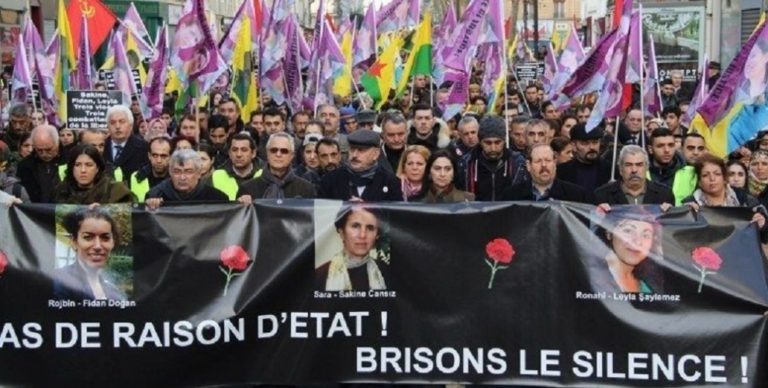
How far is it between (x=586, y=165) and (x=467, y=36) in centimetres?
450

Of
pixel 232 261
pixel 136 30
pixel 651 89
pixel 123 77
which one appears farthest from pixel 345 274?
pixel 136 30

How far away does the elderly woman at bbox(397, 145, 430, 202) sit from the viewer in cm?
870

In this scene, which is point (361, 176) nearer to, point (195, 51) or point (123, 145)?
point (123, 145)

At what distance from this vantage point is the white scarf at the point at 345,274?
7348 mm

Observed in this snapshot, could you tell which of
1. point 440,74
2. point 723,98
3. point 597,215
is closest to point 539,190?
point 597,215

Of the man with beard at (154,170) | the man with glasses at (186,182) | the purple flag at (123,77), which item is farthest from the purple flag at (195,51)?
the man with glasses at (186,182)

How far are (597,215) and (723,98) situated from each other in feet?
15.9

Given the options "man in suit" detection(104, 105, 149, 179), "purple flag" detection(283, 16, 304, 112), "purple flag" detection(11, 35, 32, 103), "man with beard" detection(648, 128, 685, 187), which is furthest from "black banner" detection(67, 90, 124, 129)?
"man with beard" detection(648, 128, 685, 187)

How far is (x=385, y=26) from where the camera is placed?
803 inches

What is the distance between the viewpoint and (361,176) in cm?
895

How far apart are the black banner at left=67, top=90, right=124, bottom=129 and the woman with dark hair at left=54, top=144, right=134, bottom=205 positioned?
20.1ft

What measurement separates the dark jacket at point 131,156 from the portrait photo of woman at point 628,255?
507 cm

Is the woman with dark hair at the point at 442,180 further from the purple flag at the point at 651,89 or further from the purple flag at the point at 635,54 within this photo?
the purple flag at the point at 651,89

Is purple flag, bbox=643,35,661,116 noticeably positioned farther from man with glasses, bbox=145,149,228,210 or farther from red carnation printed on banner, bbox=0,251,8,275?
red carnation printed on banner, bbox=0,251,8,275
